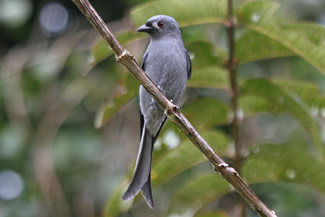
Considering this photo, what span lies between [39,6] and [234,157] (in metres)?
3.74

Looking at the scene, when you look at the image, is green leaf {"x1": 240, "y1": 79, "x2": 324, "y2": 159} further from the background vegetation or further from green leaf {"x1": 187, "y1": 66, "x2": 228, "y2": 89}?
green leaf {"x1": 187, "y1": 66, "x2": 228, "y2": 89}

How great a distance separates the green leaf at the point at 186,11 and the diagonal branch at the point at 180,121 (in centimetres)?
73

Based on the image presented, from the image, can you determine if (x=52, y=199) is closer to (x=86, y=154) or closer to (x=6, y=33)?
(x=86, y=154)

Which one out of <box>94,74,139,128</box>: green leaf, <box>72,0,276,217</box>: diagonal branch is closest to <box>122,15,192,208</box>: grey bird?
<box>94,74,139,128</box>: green leaf

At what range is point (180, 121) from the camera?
178 centimetres

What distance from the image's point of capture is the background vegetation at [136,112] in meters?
2.45

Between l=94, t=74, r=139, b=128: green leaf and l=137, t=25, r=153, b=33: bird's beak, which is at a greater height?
l=137, t=25, r=153, b=33: bird's beak

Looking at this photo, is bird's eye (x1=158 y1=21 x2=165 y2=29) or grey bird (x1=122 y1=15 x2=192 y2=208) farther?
bird's eye (x1=158 y1=21 x2=165 y2=29)

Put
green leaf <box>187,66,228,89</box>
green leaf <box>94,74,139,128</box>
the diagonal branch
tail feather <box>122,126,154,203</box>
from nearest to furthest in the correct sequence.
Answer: the diagonal branch
tail feather <box>122,126,154,203</box>
green leaf <box>94,74,139,128</box>
green leaf <box>187,66,228,89</box>

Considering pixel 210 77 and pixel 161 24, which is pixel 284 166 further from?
pixel 161 24

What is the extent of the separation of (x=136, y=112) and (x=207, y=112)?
A: 2.13 metres

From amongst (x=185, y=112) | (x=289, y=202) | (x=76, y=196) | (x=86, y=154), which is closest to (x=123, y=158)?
(x=86, y=154)

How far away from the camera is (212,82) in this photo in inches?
106

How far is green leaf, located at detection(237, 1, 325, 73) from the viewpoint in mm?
2318
